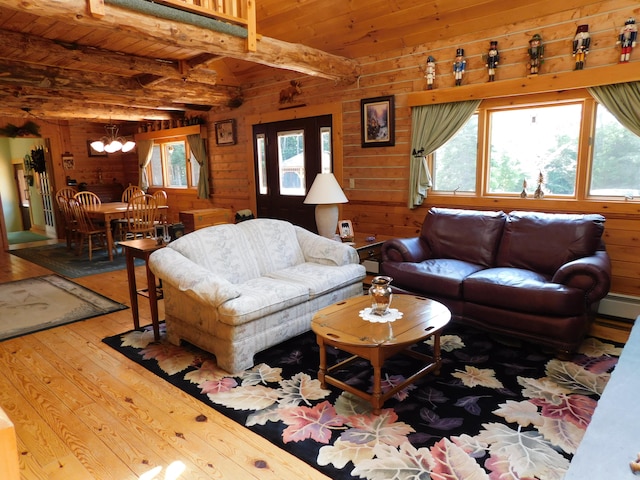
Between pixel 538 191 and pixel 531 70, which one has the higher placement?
pixel 531 70

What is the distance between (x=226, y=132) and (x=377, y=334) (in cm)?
544

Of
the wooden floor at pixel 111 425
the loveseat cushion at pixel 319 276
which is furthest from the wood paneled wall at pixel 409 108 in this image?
the loveseat cushion at pixel 319 276

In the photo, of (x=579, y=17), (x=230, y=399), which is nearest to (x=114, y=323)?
(x=230, y=399)

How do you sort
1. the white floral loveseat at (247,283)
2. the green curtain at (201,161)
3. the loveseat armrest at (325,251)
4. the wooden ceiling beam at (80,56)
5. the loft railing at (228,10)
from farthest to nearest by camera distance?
the green curtain at (201,161) < the wooden ceiling beam at (80,56) < the loveseat armrest at (325,251) < the loft railing at (228,10) < the white floral loveseat at (247,283)

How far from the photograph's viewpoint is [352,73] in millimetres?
4949

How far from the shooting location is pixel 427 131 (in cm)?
444

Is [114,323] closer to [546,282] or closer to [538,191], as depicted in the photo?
[546,282]

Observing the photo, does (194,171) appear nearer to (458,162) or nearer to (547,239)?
(458,162)

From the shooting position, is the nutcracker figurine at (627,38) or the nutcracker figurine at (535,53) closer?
the nutcracker figurine at (627,38)

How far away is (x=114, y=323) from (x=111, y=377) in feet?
3.55

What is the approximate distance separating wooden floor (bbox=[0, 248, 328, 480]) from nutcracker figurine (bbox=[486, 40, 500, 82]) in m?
3.68

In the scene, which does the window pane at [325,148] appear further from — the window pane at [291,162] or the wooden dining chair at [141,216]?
the wooden dining chair at [141,216]

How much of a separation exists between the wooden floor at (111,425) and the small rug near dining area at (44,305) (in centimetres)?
45

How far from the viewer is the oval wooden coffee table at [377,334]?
2.26 metres
